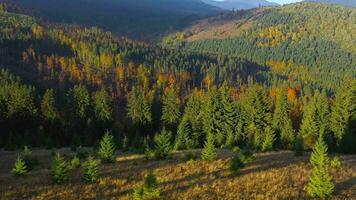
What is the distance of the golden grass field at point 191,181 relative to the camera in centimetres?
2844

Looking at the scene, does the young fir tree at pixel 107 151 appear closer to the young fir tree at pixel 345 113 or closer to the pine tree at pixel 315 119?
the young fir tree at pixel 345 113

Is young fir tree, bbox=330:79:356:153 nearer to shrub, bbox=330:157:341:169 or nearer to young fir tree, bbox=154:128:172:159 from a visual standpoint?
shrub, bbox=330:157:341:169

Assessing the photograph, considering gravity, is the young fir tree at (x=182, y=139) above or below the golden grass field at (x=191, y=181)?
below

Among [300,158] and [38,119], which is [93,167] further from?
[38,119]

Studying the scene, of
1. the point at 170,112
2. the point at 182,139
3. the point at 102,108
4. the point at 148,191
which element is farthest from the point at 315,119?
the point at 148,191

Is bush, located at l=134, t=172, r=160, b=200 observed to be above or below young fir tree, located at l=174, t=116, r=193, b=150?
above

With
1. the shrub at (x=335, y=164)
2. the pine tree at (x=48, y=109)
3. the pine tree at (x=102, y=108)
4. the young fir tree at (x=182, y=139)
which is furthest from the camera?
the pine tree at (x=102, y=108)

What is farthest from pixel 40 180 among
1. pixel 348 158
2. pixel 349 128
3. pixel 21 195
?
pixel 349 128

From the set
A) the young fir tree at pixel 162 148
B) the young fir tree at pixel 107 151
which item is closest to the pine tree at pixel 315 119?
the young fir tree at pixel 162 148

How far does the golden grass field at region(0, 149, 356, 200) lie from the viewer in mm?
28438

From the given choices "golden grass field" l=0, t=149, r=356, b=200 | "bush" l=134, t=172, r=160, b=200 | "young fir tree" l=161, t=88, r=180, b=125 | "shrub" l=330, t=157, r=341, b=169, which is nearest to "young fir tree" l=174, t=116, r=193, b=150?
"young fir tree" l=161, t=88, r=180, b=125

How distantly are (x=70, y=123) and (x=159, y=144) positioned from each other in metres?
53.7

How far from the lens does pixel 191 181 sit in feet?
105

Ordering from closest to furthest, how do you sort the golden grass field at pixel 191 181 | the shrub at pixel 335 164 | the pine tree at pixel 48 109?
the golden grass field at pixel 191 181, the shrub at pixel 335 164, the pine tree at pixel 48 109
